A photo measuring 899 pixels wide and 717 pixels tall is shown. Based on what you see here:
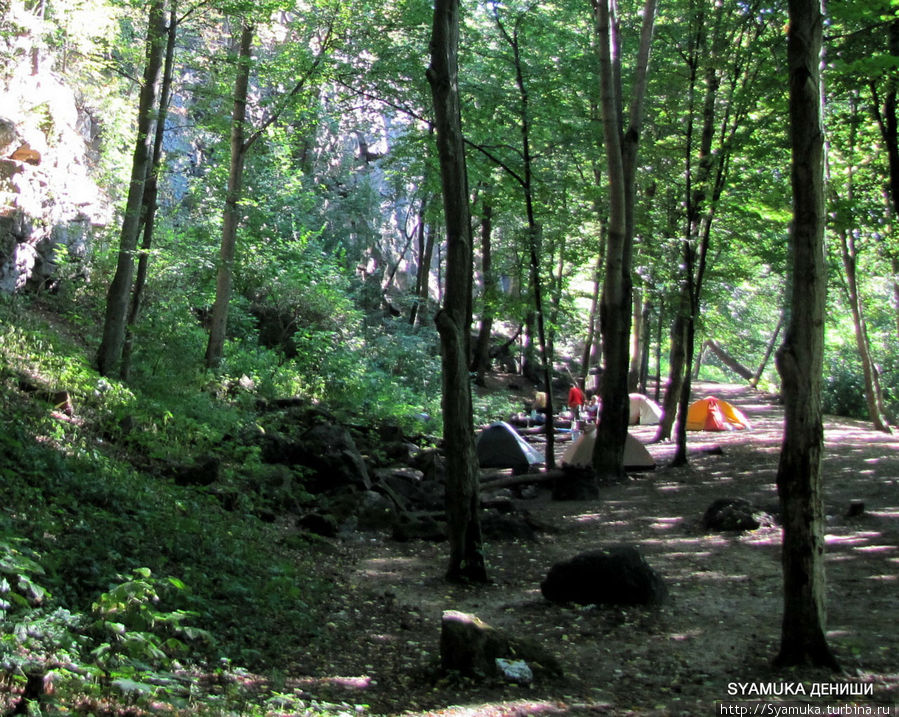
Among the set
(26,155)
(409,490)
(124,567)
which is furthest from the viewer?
(26,155)

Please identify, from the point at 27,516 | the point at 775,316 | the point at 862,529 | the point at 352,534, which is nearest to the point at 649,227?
the point at 862,529

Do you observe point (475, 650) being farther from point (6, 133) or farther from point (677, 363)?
point (677, 363)

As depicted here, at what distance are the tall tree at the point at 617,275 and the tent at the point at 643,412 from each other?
12239 millimetres

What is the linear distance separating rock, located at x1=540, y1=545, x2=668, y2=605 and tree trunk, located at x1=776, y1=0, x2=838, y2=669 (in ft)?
7.07

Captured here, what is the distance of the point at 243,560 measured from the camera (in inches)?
294

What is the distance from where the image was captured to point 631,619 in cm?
731

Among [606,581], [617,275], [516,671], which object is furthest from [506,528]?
[617,275]

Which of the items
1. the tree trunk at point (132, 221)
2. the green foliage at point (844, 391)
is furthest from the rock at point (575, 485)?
the green foliage at point (844, 391)

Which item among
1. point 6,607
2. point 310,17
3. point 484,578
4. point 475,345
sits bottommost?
point 484,578

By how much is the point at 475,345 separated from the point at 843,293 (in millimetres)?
14278

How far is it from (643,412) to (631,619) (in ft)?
69.6

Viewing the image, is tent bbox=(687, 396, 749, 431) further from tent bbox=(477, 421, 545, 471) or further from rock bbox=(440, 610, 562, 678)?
rock bbox=(440, 610, 562, 678)

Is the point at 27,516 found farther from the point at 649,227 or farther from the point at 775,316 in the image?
the point at 775,316

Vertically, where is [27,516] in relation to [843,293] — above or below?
below
